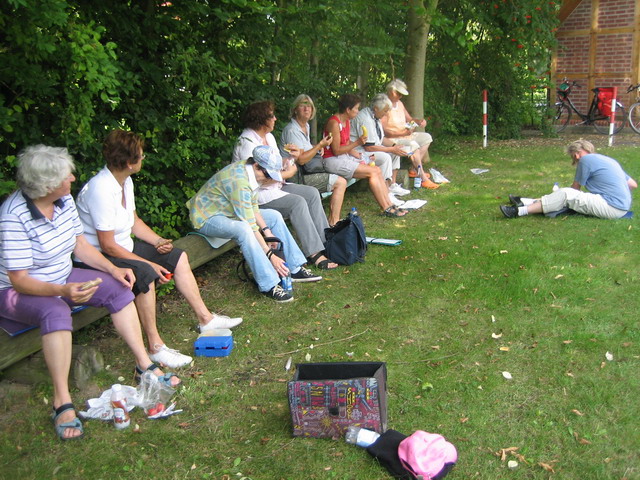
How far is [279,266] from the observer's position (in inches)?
191

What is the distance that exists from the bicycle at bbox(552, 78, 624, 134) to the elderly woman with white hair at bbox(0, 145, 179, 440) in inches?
481

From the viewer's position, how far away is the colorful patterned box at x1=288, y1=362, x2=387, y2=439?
9.77 ft

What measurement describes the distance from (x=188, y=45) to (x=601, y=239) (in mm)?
4156

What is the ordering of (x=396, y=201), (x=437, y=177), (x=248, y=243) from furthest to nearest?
(x=437, y=177) → (x=396, y=201) → (x=248, y=243)

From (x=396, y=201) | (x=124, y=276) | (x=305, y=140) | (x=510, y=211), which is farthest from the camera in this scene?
(x=396, y=201)

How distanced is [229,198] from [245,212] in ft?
0.57

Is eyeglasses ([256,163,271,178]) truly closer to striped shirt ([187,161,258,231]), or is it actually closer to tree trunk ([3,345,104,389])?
striped shirt ([187,161,258,231])

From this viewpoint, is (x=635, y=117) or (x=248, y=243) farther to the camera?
(x=635, y=117)

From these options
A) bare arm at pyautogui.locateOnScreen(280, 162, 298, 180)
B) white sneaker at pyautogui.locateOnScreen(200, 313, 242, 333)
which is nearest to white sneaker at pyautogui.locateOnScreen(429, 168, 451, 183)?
bare arm at pyautogui.locateOnScreen(280, 162, 298, 180)

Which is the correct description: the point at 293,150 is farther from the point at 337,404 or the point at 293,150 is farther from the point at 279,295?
the point at 337,404

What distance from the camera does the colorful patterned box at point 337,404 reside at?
2977 mm

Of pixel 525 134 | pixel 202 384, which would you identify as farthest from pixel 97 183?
pixel 525 134

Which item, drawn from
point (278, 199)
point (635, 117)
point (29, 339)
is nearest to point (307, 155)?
point (278, 199)

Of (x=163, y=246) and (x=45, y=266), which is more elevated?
(x=45, y=266)
